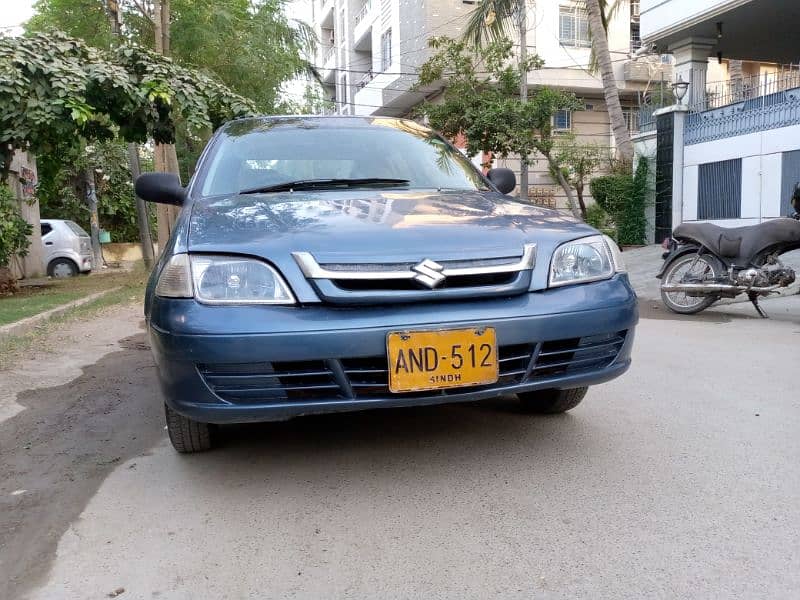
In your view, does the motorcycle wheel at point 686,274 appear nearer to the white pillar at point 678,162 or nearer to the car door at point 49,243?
the white pillar at point 678,162

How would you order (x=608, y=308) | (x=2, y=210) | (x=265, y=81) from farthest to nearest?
(x=265, y=81)
(x=2, y=210)
(x=608, y=308)

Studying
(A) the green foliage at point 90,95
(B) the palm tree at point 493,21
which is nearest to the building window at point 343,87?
(B) the palm tree at point 493,21

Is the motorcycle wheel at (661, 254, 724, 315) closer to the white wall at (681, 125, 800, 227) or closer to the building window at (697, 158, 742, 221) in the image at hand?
the white wall at (681, 125, 800, 227)

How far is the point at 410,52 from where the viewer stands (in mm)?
24281

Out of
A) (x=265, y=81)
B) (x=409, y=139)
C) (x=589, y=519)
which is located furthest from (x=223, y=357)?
(x=265, y=81)

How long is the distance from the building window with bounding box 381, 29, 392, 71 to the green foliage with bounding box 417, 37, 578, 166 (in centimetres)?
1026

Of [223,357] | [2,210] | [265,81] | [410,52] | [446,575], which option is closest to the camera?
[446,575]

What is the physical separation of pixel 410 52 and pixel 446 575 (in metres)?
24.1

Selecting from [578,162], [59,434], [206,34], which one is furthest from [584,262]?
[578,162]

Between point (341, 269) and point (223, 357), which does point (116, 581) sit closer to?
point (223, 357)

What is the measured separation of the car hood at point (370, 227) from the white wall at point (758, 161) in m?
11.4

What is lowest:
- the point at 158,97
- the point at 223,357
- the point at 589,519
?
the point at 589,519

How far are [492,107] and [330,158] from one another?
1220 cm

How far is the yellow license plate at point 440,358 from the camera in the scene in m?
2.49
